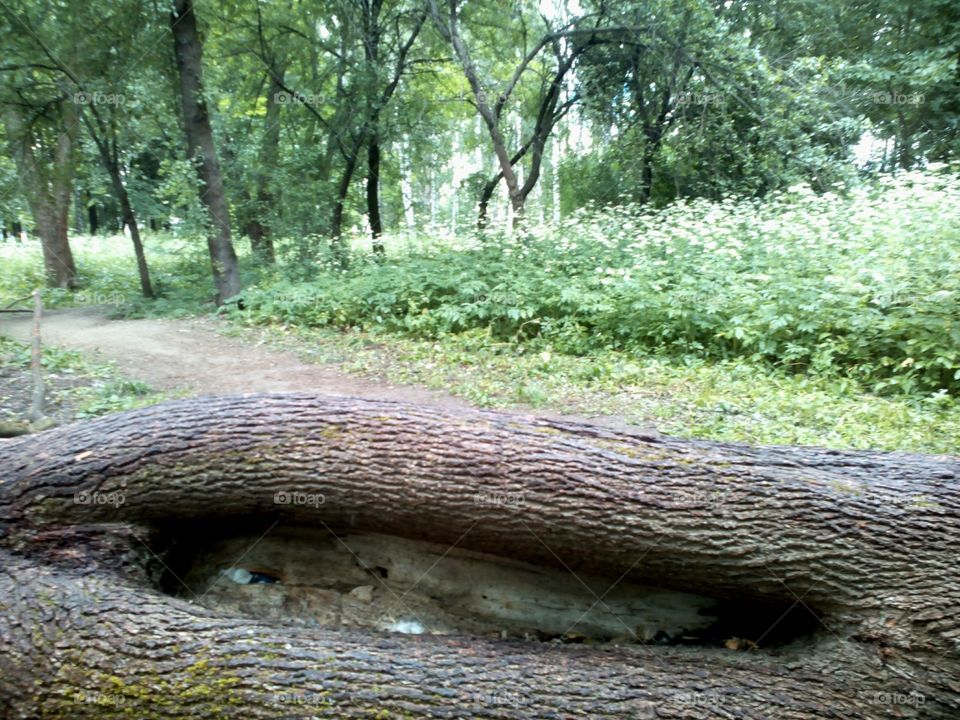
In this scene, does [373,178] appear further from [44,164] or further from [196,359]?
[196,359]

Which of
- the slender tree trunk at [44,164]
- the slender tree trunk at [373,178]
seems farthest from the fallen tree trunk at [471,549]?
the slender tree trunk at [373,178]

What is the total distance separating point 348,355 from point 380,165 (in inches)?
383

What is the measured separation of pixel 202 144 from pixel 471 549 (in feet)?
34.3

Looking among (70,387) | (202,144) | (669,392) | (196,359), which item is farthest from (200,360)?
(669,392)

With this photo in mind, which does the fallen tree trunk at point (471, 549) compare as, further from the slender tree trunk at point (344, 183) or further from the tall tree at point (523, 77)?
the slender tree trunk at point (344, 183)

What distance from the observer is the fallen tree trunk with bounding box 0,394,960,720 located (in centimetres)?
280

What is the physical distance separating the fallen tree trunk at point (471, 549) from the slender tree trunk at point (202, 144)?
29.2ft

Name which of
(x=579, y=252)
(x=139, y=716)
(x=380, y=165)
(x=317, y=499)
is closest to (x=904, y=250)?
(x=579, y=252)

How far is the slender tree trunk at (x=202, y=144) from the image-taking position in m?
10.9

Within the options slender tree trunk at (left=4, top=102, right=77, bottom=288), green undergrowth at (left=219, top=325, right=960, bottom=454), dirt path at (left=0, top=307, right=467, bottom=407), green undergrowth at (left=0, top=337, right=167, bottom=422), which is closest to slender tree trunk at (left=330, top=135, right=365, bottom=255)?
dirt path at (left=0, top=307, right=467, bottom=407)

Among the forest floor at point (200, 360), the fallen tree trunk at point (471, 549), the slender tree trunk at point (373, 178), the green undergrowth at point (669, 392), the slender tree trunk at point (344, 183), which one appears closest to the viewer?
the fallen tree trunk at point (471, 549)

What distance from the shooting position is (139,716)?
2771 millimetres

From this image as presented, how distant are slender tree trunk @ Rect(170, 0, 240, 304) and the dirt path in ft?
4.24

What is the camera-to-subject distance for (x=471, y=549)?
→ 11.3ft
